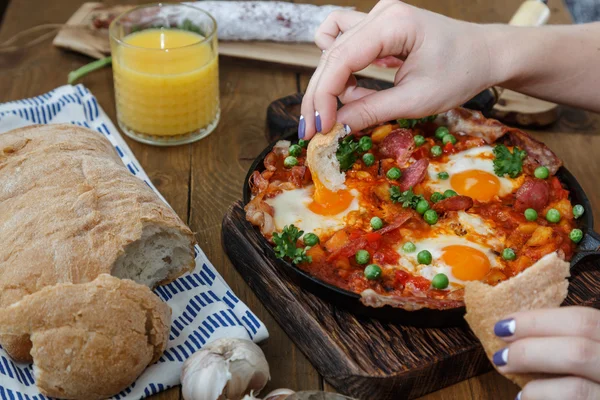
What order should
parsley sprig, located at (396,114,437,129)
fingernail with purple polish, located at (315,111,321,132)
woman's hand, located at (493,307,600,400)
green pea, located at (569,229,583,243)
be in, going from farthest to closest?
parsley sprig, located at (396,114,437,129)
fingernail with purple polish, located at (315,111,321,132)
green pea, located at (569,229,583,243)
woman's hand, located at (493,307,600,400)

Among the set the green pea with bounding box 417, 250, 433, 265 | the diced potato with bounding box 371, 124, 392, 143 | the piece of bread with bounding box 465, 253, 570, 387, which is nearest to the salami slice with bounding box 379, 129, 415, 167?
the diced potato with bounding box 371, 124, 392, 143

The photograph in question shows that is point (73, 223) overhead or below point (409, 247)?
overhead

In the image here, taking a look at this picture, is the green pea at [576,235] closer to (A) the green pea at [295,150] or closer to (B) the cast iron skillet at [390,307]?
(B) the cast iron skillet at [390,307]

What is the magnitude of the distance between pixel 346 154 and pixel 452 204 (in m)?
0.59

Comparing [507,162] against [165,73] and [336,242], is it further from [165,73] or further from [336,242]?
[165,73]

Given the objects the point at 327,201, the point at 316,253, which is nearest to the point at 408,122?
the point at 327,201

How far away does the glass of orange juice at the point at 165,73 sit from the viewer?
4.35m

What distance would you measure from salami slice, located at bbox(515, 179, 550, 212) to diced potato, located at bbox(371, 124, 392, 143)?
80 cm

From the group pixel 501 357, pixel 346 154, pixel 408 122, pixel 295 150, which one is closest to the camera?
pixel 501 357

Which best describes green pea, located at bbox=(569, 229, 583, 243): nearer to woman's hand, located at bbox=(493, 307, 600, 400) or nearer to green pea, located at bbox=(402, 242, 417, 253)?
green pea, located at bbox=(402, 242, 417, 253)

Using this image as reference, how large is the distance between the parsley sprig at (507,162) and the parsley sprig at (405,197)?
496 mm

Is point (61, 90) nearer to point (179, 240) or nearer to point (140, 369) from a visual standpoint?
point (179, 240)

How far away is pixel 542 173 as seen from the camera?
12.2ft

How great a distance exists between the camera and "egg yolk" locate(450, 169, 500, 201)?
365cm
